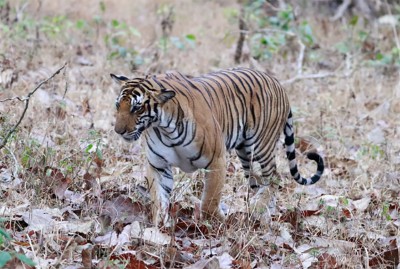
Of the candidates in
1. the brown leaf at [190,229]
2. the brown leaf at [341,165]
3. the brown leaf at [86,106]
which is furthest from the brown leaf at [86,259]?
the brown leaf at [341,165]

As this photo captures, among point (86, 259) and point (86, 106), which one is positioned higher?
point (86, 106)

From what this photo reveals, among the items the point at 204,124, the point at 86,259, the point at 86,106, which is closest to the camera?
the point at 86,259

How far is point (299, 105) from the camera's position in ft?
25.9

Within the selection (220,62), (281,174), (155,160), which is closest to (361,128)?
(281,174)

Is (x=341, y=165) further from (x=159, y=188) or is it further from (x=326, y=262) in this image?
(x=326, y=262)

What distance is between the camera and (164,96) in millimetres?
4270

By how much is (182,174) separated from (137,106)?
1308 mm

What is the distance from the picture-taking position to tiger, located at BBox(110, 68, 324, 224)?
426 centimetres

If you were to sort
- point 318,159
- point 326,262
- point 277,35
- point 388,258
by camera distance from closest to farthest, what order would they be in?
point 326,262
point 388,258
point 318,159
point 277,35

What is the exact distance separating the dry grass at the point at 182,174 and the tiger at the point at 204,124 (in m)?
0.13

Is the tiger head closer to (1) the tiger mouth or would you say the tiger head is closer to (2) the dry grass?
(1) the tiger mouth

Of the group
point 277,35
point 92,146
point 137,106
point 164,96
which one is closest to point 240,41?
point 277,35

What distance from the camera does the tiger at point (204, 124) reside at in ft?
14.0

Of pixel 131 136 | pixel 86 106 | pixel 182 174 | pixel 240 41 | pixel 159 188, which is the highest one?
pixel 240 41
